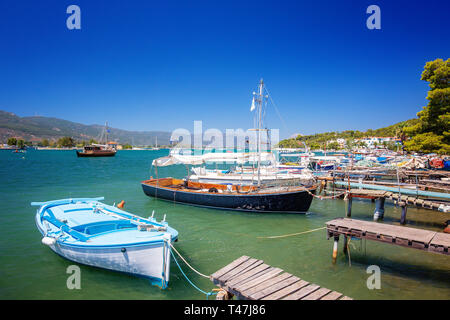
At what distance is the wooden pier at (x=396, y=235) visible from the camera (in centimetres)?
865

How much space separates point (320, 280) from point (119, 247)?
24.5 feet

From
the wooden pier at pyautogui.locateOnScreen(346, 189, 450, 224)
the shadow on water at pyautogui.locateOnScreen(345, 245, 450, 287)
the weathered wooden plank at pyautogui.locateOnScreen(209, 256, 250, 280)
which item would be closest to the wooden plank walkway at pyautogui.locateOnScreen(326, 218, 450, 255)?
the shadow on water at pyautogui.locateOnScreen(345, 245, 450, 287)

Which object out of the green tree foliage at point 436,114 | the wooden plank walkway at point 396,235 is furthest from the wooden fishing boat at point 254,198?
the green tree foliage at point 436,114

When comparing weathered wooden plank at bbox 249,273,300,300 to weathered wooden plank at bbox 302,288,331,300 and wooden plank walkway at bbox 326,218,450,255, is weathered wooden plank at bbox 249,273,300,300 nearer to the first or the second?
weathered wooden plank at bbox 302,288,331,300

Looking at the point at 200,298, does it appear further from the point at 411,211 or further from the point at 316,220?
the point at 411,211

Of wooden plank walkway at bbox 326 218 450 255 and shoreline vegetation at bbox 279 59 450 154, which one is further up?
shoreline vegetation at bbox 279 59 450 154

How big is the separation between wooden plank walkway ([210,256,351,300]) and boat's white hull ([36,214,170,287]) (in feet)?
7.51

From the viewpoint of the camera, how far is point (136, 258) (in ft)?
28.5

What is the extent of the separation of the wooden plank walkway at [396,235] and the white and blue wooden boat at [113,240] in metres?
6.91

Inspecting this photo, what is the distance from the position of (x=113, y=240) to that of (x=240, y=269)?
4.98 meters

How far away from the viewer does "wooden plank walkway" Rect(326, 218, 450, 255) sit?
28.4ft

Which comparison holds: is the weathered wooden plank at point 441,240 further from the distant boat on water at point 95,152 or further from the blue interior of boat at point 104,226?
the distant boat on water at point 95,152
